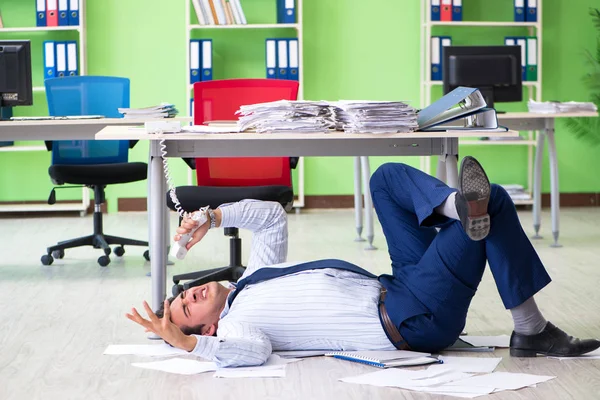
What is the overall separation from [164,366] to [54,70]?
4.02m

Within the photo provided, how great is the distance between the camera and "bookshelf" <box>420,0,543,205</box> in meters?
6.25

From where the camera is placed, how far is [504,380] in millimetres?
2346

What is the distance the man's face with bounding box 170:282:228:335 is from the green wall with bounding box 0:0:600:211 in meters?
4.02

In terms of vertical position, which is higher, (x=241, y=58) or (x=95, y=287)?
(x=241, y=58)

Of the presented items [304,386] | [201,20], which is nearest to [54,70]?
[201,20]

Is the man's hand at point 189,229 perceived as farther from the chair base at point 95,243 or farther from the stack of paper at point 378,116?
the chair base at point 95,243

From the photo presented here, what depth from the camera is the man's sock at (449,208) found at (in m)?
2.27

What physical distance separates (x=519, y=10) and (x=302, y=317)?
4391 millimetres

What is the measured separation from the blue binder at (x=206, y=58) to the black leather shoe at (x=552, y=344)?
400cm

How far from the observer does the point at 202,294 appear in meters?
2.53

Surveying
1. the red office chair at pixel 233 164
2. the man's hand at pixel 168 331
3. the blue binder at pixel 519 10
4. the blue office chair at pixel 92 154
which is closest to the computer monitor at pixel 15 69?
the blue office chair at pixel 92 154

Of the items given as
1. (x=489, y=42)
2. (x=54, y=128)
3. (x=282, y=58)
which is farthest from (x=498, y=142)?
(x=54, y=128)

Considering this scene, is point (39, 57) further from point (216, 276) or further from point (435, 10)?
point (216, 276)

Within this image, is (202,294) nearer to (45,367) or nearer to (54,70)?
(45,367)
